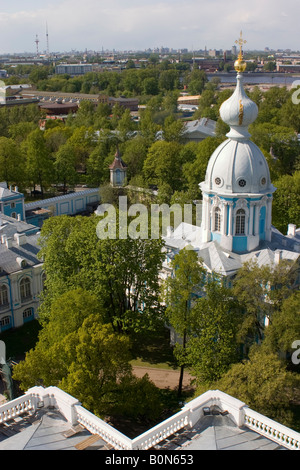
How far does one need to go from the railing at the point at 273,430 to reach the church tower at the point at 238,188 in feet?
44.4

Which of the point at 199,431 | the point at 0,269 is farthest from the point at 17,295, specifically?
the point at 199,431

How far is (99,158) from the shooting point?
52.6m

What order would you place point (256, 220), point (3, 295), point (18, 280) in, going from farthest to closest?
point (18, 280), point (3, 295), point (256, 220)

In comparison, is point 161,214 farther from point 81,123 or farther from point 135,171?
point 81,123

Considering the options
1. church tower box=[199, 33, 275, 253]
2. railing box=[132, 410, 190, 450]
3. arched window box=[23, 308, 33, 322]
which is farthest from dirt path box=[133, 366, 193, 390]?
railing box=[132, 410, 190, 450]

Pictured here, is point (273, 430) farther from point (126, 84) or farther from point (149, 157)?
point (126, 84)

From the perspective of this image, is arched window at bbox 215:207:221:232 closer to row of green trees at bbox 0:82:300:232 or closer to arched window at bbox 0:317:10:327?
row of green trees at bbox 0:82:300:232

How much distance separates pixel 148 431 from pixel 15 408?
10.4ft

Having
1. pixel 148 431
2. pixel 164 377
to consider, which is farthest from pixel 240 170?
pixel 148 431

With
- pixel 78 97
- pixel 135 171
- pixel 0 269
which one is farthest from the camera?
pixel 78 97

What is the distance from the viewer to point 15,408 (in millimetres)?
12000

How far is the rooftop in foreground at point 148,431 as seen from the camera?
35.3ft

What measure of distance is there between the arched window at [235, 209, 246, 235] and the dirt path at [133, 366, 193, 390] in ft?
22.2
